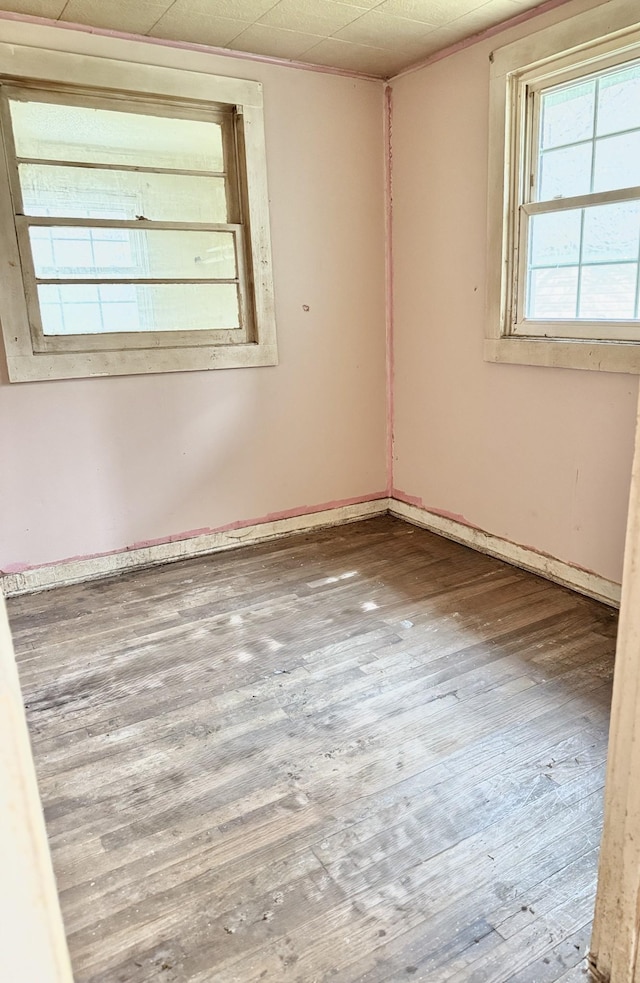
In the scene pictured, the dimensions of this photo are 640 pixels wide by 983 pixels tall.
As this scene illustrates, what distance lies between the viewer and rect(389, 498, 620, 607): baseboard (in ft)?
9.53

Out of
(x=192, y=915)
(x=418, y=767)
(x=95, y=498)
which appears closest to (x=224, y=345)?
→ (x=95, y=498)

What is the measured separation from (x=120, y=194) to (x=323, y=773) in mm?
2824

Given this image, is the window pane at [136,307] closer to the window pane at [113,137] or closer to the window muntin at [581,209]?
the window pane at [113,137]

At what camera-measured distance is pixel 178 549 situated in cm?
361

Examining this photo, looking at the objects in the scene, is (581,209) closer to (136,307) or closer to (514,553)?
(514,553)

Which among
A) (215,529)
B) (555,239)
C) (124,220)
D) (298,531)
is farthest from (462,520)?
(124,220)

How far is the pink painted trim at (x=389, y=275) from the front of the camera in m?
3.77

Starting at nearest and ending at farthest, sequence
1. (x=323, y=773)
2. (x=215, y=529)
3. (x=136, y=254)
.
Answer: (x=323, y=773)
(x=136, y=254)
(x=215, y=529)

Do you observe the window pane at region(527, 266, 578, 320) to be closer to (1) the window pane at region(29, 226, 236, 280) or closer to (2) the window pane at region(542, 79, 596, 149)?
(2) the window pane at region(542, 79, 596, 149)

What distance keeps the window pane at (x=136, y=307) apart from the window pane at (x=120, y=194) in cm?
34

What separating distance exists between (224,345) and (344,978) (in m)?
2.92

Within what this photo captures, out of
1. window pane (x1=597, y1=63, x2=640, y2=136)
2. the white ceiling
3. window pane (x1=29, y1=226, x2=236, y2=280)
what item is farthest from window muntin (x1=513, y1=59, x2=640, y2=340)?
window pane (x1=29, y1=226, x2=236, y2=280)

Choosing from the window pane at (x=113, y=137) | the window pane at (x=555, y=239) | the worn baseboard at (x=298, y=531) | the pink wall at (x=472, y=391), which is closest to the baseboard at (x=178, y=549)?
the worn baseboard at (x=298, y=531)

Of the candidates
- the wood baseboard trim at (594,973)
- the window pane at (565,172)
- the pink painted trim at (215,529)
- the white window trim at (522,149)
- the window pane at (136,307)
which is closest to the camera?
the wood baseboard trim at (594,973)
